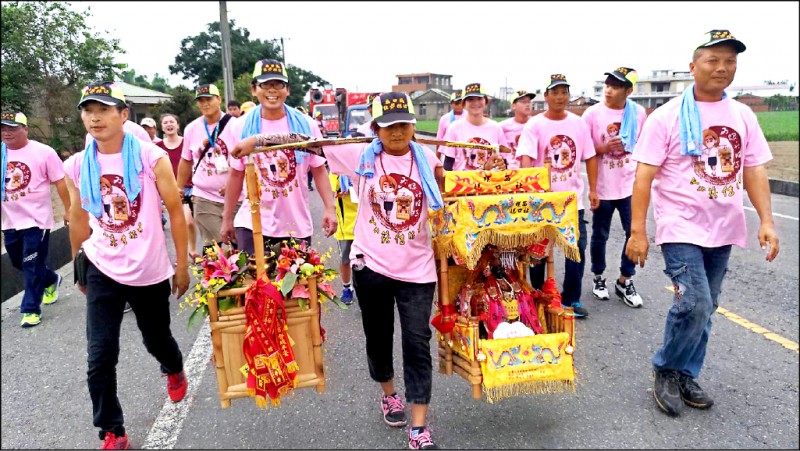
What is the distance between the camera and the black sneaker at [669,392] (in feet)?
10.7

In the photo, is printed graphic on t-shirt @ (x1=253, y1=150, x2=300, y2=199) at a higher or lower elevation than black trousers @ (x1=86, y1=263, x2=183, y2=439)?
Answer: higher

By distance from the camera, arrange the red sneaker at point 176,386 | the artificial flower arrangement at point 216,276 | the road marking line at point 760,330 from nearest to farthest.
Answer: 1. the artificial flower arrangement at point 216,276
2. the red sneaker at point 176,386
3. the road marking line at point 760,330

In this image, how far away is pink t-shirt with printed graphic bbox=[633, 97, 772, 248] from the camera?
127 inches

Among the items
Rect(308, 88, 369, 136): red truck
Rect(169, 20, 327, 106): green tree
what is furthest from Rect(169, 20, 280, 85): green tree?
Rect(308, 88, 369, 136): red truck

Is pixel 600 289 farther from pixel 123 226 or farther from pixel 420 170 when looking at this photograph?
pixel 123 226

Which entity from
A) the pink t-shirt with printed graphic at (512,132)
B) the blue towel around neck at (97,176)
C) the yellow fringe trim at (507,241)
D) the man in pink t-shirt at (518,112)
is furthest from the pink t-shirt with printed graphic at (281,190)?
the man in pink t-shirt at (518,112)

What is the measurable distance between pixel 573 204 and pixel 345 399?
1932 mm

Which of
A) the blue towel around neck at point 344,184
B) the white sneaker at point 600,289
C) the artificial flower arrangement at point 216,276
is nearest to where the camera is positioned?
the artificial flower arrangement at point 216,276

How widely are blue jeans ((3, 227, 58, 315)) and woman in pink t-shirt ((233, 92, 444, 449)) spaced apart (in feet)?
12.4

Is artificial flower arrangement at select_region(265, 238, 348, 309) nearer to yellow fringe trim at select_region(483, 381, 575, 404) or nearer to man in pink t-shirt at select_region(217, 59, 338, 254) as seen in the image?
man in pink t-shirt at select_region(217, 59, 338, 254)

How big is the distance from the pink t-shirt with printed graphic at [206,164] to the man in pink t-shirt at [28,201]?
1192mm

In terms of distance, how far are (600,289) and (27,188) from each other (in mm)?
5640

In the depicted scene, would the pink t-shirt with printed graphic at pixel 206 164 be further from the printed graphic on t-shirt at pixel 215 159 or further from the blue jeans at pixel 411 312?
the blue jeans at pixel 411 312

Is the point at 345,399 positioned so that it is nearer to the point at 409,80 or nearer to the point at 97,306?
the point at 97,306
